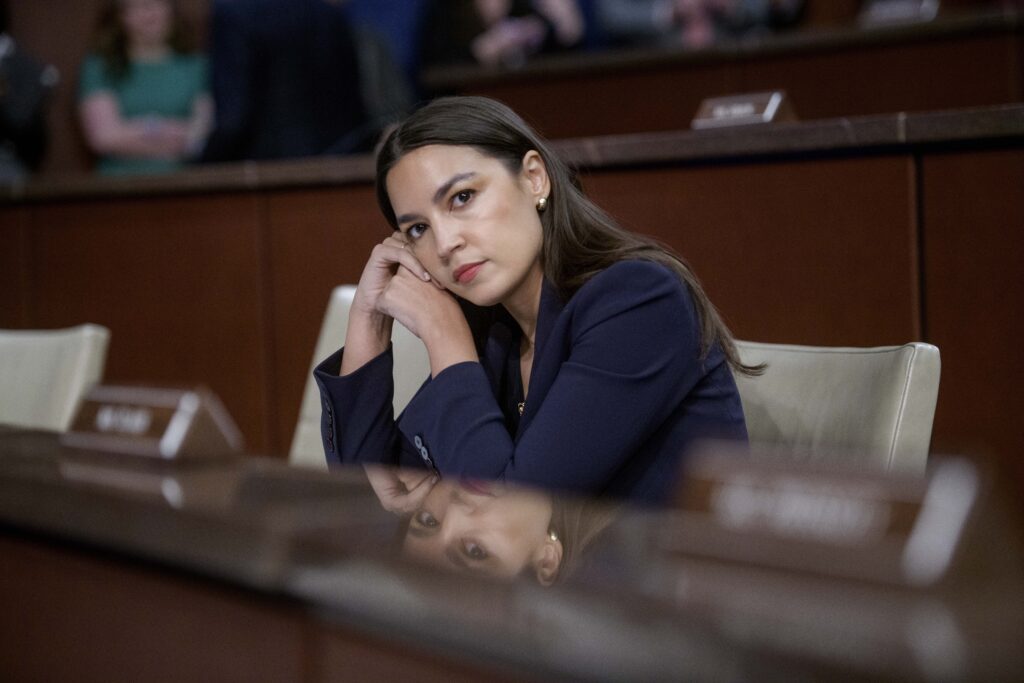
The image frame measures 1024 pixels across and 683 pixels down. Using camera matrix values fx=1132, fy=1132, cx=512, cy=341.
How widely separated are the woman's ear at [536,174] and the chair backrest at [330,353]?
27 centimetres

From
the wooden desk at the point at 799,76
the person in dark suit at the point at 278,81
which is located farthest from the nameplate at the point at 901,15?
the person in dark suit at the point at 278,81

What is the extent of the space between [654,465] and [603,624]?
850mm

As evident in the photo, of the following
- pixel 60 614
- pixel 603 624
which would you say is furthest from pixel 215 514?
pixel 603 624

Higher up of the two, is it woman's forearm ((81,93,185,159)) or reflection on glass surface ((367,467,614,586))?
reflection on glass surface ((367,467,614,586))

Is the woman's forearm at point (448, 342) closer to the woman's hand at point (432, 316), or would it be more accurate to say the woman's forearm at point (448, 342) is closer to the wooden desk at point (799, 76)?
the woman's hand at point (432, 316)

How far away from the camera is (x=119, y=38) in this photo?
334 centimetres

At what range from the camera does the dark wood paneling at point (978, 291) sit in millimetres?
1667

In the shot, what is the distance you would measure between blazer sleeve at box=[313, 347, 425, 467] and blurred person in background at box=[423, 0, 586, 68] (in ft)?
7.56

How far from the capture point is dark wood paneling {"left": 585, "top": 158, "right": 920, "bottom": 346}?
5.70 ft

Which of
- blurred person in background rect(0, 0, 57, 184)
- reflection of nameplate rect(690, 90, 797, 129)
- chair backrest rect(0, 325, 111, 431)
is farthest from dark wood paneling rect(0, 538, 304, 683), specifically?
blurred person in background rect(0, 0, 57, 184)

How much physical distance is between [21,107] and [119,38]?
424 millimetres

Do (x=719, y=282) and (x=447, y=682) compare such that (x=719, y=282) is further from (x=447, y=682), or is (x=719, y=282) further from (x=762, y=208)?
(x=447, y=682)

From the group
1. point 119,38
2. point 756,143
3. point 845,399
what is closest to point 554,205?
point 845,399

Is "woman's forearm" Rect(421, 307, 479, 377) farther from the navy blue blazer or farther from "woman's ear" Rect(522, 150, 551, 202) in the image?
"woman's ear" Rect(522, 150, 551, 202)
